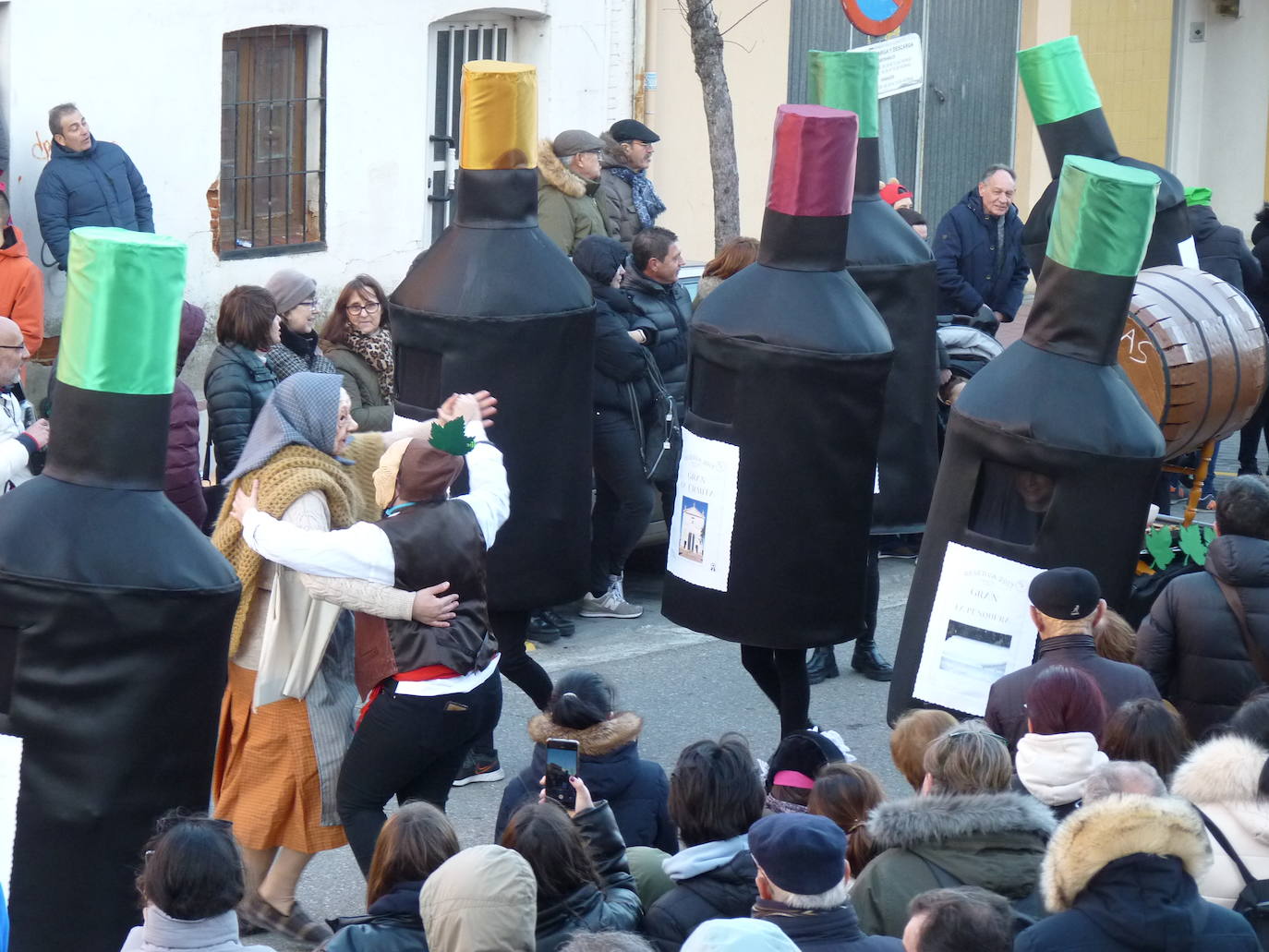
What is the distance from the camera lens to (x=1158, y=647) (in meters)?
5.81

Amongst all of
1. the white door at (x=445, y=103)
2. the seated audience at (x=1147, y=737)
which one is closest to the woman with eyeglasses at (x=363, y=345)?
the seated audience at (x=1147, y=737)

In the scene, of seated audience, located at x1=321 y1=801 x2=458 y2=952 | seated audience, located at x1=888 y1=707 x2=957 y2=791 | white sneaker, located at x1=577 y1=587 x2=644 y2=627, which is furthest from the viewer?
white sneaker, located at x1=577 y1=587 x2=644 y2=627

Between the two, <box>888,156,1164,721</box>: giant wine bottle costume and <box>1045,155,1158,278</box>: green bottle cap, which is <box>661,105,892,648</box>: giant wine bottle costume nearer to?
<box>888,156,1164,721</box>: giant wine bottle costume

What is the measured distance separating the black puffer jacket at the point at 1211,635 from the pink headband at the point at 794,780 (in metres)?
1.47

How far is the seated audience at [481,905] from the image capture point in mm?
3637

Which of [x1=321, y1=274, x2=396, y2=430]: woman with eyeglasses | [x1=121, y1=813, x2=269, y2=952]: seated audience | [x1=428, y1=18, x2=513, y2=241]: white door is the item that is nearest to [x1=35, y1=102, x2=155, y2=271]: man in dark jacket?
[x1=321, y1=274, x2=396, y2=430]: woman with eyeglasses

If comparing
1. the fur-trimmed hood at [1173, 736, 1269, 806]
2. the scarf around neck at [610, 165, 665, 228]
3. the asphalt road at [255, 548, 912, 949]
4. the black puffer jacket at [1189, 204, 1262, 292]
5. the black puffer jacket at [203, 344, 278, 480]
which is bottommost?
the asphalt road at [255, 548, 912, 949]

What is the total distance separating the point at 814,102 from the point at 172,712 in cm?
399

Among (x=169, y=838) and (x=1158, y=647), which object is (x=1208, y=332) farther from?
(x=169, y=838)

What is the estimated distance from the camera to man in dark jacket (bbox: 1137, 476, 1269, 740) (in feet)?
18.8

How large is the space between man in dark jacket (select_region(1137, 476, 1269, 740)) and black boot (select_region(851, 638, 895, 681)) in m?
2.24

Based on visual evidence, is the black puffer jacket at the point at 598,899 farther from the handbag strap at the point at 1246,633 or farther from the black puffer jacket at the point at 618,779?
the handbag strap at the point at 1246,633

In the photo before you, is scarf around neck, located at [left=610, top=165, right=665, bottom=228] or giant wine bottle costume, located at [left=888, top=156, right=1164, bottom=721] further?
scarf around neck, located at [left=610, top=165, right=665, bottom=228]

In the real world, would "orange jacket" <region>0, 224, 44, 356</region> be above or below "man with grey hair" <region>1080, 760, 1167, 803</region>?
above
